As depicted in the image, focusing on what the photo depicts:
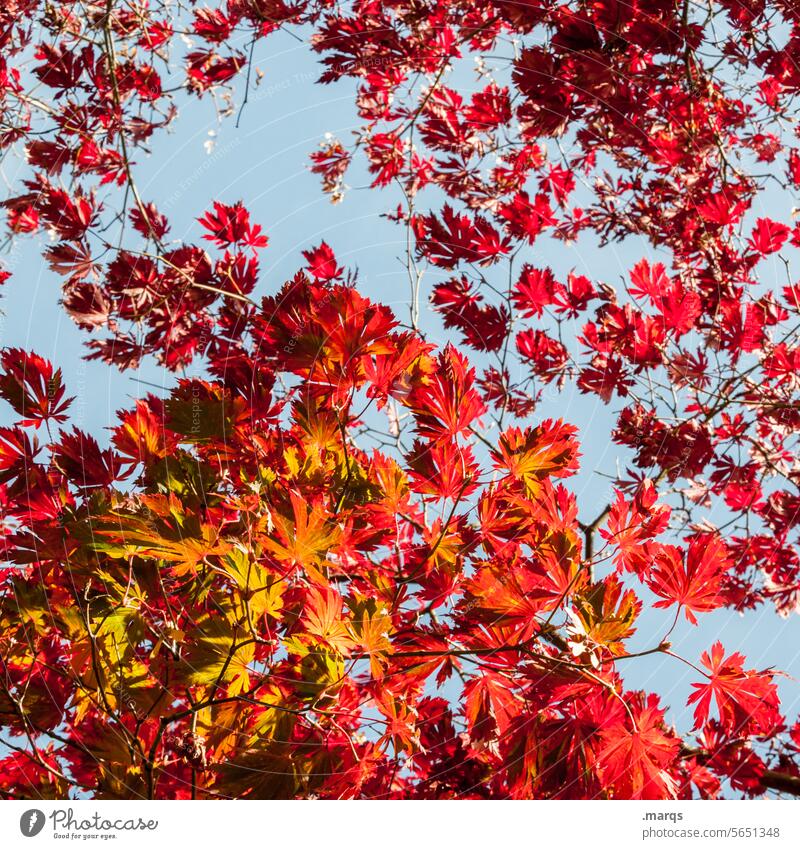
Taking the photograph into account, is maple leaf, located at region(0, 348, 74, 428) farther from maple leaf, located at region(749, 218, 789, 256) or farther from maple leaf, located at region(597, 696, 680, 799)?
maple leaf, located at region(749, 218, 789, 256)

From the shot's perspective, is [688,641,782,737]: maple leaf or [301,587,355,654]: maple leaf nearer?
[301,587,355,654]: maple leaf

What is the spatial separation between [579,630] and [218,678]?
0.89 meters

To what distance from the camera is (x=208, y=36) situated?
3.55m

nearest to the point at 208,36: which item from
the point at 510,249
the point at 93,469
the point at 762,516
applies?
the point at 510,249

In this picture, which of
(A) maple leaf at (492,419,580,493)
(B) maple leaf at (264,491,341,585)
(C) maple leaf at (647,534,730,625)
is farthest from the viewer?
(A) maple leaf at (492,419,580,493)

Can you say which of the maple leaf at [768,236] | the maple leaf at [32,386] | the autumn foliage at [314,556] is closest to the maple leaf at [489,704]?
the autumn foliage at [314,556]

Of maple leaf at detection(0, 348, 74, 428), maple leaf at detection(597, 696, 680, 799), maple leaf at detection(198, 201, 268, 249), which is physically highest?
maple leaf at detection(198, 201, 268, 249)

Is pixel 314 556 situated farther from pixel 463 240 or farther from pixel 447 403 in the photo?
pixel 463 240

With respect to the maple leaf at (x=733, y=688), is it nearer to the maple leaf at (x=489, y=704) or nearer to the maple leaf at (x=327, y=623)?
the maple leaf at (x=489, y=704)

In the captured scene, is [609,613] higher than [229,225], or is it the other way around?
[229,225]

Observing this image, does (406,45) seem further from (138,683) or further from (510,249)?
(138,683)

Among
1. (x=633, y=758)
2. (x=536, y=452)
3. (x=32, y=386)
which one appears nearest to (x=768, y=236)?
(x=536, y=452)

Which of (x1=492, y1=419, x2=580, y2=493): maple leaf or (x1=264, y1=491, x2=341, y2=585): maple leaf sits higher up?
(x1=492, y1=419, x2=580, y2=493): maple leaf

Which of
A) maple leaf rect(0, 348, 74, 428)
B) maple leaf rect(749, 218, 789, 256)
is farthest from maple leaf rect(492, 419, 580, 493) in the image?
maple leaf rect(749, 218, 789, 256)
